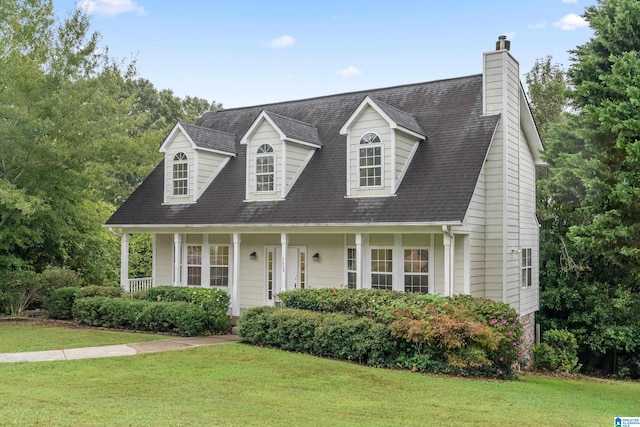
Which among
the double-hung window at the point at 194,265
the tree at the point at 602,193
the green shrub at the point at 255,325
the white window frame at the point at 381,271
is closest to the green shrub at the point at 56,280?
the double-hung window at the point at 194,265

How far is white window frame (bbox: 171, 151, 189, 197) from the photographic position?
20.3 meters

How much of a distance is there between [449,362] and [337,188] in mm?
6916

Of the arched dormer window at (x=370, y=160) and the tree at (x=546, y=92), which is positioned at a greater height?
the tree at (x=546, y=92)

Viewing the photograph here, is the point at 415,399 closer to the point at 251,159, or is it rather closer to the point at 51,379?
the point at 51,379

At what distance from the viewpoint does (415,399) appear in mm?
9453

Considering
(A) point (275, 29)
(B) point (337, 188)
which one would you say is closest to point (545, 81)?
(A) point (275, 29)

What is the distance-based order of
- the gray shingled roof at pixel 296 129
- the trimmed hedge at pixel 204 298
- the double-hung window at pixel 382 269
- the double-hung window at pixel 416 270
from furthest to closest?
1. the gray shingled roof at pixel 296 129
2. the trimmed hedge at pixel 204 298
3. the double-hung window at pixel 382 269
4. the double-hung window at pixel 416 270

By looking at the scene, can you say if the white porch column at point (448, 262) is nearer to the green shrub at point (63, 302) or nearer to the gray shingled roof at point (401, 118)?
the gray shingled roof at point (401, 118)

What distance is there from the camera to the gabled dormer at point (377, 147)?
16.2 m

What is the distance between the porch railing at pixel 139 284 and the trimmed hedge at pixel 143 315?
2323mm

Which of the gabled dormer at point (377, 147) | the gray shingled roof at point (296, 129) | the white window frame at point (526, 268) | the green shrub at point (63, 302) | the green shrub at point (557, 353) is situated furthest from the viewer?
the green shrub at point (63, 302)

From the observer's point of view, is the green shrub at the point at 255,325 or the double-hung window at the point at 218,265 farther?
the double-hung window at the point at 218,265

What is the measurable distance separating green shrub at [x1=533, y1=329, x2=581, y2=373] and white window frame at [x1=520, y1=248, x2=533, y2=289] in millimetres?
1725

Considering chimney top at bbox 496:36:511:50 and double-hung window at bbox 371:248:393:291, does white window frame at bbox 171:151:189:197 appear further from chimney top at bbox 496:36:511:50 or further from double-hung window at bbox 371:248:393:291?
chimney top at bbox 496:36:511:50
